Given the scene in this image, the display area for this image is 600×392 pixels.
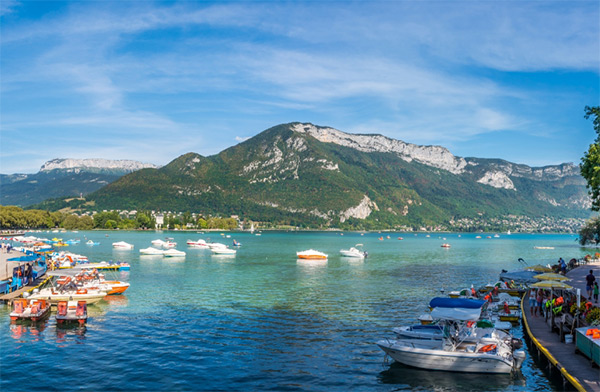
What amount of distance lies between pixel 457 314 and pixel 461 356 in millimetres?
1992

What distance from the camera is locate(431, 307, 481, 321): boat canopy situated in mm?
22328

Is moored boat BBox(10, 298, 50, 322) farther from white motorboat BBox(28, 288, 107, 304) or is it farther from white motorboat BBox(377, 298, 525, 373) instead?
white motorboat BBox(377, 298, 525, 373)

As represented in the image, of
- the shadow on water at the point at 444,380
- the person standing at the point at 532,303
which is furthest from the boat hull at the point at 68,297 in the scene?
the person standing at the point at 532,303

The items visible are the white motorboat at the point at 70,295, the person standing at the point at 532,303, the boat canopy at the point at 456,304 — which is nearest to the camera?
the boat canopy at the point at 456,304

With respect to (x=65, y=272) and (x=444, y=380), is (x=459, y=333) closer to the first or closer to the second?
(x=444, y=380)

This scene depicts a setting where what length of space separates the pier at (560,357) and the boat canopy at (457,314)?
383 cm

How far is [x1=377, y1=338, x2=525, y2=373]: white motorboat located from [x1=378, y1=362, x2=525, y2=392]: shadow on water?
11.0 inches

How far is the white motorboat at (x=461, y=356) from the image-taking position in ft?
71.4

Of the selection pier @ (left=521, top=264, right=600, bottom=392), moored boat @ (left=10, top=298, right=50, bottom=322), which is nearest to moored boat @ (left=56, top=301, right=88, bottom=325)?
moored boat @ (left=10, top=298, right=50, bottom=322)

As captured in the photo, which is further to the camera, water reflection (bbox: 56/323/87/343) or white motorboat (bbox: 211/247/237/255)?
white motorboat (bbox: 211/247/237/255)

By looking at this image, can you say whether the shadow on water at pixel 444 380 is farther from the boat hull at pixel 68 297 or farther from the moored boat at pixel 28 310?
the boat hull at pixel 68 297

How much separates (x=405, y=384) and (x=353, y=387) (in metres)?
2.56

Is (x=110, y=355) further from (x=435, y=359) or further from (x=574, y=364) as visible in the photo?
(x=574, y=364)

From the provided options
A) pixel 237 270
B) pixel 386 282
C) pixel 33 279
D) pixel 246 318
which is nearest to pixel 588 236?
pixel 386 282
